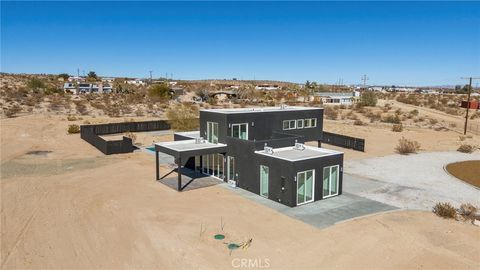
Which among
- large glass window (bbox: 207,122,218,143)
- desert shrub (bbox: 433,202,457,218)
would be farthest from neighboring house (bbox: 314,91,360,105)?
desert shrub (bbox: 433,202,457,218)

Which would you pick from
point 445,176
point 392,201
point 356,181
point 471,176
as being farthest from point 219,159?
point 471,176

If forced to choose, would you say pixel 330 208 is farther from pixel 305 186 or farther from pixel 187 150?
pixel 187 150

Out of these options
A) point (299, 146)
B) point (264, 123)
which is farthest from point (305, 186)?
point (264, 123)

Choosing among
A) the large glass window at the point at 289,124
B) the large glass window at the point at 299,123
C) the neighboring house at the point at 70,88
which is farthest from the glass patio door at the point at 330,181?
the neighboring house at the point at 70,88

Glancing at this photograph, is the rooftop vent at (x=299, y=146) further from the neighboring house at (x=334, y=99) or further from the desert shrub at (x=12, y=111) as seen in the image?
the neighboring house at (x=334, y=99)

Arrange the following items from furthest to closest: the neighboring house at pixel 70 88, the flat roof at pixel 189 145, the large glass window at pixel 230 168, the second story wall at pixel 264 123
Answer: the neighboring house at pixel 70 88
the second story wall at pixel 264 123
the large glass window at pixel 230 168
the flat roof at pixel 189 145

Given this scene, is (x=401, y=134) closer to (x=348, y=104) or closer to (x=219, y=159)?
(x=219, y=159)
